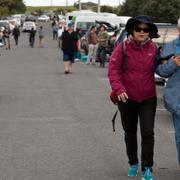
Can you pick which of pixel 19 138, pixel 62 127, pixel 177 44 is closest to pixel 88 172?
pixel 177 44

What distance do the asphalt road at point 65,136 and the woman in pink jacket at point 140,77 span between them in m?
0.58

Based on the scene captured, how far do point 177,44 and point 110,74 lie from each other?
76 centimetres

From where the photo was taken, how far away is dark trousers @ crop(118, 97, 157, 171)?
6.40 m

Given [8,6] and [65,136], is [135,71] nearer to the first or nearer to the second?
[65,136]

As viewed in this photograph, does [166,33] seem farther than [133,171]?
Yes

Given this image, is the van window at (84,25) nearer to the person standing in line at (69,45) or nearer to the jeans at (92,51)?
the jeans at (92,51)

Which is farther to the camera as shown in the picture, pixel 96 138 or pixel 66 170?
pixel 96 138

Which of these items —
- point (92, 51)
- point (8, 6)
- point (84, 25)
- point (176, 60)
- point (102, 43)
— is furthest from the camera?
point (8, 6)

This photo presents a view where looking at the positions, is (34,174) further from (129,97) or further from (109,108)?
(109,108)

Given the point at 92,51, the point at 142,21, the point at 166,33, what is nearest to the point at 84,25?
the point at 92,51

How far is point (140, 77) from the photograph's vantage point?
253 inches

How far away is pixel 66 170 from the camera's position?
7137 mm

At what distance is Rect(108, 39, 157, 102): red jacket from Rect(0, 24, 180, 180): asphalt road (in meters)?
0.98

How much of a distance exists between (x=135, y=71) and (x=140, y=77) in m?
0.08
